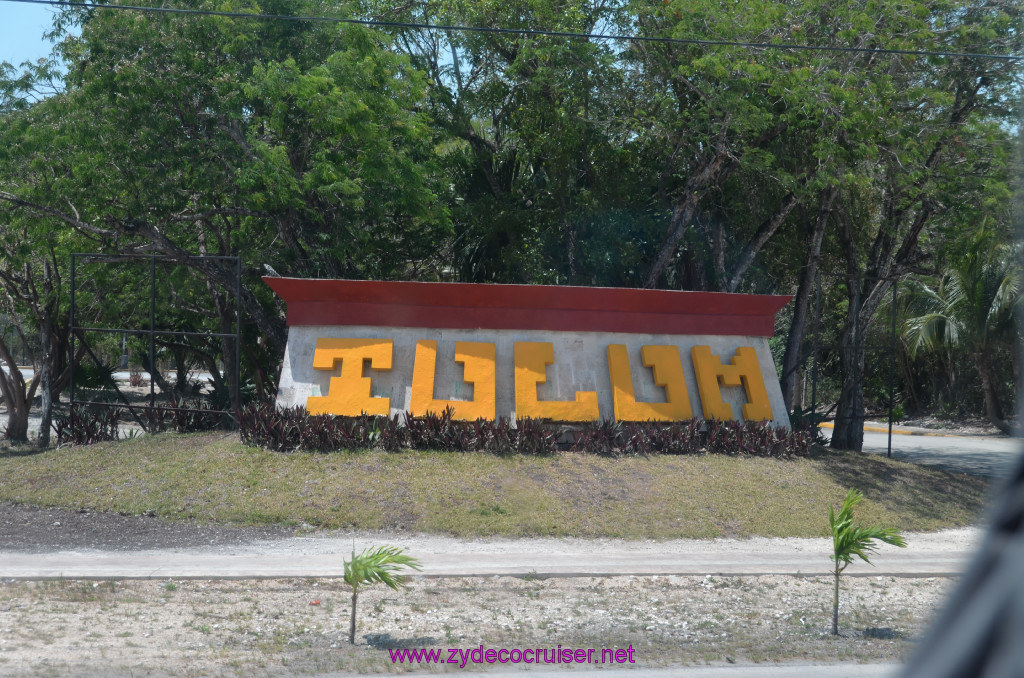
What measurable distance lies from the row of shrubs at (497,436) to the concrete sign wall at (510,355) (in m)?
0.42

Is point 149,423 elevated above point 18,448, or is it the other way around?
point 149,423

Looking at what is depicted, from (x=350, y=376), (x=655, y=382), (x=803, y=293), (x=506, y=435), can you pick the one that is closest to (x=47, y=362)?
(x=350, y=376)

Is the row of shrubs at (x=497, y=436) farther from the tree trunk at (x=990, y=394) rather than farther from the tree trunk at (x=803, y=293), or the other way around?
the tree trunk at (x=990, y=394)

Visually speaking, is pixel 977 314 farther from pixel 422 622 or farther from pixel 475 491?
pixel 422 622

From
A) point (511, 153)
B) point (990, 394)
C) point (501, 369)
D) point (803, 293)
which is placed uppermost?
point (511, 153)

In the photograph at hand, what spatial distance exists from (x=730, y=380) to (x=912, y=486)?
11.7 feet

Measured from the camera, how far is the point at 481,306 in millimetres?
15945

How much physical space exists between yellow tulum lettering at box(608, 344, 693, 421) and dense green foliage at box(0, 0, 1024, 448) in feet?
12.0

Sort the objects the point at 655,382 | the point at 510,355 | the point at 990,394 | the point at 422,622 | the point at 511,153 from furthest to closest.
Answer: the point at 990,394
the point at 511,153
the point at 655,382
the point at 510,355
the point at 422,622

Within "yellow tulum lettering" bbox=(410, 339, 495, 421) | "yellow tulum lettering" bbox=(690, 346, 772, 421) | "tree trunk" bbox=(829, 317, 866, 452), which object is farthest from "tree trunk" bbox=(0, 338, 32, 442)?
"tree trunk" bbox=(829, 317, 866, 452)

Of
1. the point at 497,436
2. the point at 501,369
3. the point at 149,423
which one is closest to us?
the point at 497,436

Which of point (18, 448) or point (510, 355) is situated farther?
point (18, 448)

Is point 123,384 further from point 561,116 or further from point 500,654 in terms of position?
point 500,654

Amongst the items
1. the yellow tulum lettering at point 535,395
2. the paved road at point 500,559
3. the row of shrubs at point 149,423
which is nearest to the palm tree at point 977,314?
the yellow tulum lettering at point 535,395
